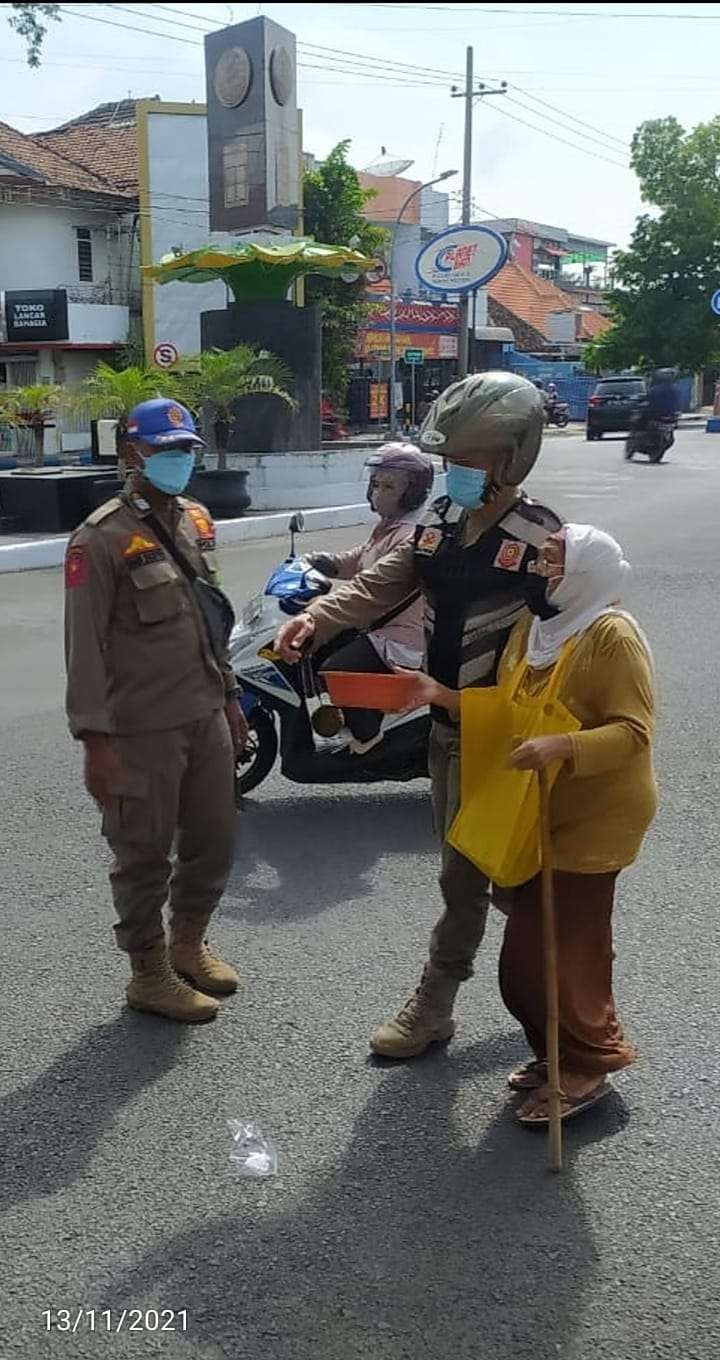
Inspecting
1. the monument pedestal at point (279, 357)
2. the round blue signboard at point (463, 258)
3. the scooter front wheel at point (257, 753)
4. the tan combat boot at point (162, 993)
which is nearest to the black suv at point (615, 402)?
the round blue signboard at point (463, 258)

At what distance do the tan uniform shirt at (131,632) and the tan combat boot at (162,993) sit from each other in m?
0.69

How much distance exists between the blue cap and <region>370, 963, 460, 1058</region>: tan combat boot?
5.17 ft

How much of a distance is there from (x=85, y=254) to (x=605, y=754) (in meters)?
35.7

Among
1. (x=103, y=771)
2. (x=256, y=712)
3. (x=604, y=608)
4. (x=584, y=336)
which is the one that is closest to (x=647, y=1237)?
(x=604, y=608)

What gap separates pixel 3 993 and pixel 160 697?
1138mm

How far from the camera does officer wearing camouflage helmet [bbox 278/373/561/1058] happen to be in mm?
3123

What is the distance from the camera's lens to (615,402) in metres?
34.0

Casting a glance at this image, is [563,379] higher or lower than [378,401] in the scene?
higher

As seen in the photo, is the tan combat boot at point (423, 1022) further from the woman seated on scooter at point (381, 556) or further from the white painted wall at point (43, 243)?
the white painted wall at point (43, 243)

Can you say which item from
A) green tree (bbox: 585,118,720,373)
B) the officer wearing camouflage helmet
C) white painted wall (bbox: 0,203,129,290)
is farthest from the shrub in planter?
green tree (bbox: 585,118,720,373)

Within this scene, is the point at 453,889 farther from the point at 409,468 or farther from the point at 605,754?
the point at 409,468

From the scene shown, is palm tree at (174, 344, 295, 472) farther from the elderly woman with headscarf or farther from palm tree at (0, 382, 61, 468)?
the elderly woman with headscarf

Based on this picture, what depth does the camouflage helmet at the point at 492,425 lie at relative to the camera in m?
3.09

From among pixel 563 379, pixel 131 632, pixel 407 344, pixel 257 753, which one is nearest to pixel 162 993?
pixel 131 632
